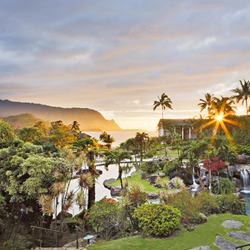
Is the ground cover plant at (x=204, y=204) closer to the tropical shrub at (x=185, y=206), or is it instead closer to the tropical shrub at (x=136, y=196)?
the tropical shrub at (x=185, y=206)

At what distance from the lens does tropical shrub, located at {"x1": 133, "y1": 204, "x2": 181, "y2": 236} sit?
895cm

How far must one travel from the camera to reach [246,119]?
41.8m

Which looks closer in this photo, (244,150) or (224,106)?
(244,150)

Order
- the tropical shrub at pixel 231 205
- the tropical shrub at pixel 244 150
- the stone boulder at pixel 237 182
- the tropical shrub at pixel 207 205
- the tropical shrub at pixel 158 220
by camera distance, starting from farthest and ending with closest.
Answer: the tropical shrub at pixel 244 150, the stone boulder at pixel 237 182, the tropical shrub at pixel 231 205, the tropical shrub at pixel 207 205, the tropical shrub at pixel 158 220

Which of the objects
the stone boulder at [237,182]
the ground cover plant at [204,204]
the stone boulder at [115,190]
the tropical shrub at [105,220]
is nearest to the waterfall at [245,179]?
the stone boulder at [237,182]

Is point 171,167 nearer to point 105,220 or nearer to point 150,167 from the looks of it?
point 150,167

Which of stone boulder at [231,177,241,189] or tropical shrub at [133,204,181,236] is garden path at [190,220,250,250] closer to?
tropical shrub at [133,204,181,236]

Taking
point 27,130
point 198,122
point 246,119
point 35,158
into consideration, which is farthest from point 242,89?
point 35,158

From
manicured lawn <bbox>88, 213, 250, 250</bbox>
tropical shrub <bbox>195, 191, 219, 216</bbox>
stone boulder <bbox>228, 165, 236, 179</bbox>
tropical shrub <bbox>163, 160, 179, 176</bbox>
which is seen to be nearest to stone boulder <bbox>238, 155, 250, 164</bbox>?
stone boulder <bbox>228, 165, 236, 179</bbox>

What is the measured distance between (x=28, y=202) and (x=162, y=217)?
7.80 metres

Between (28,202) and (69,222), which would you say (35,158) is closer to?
(28,202)

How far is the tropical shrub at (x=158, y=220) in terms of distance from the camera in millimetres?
8945

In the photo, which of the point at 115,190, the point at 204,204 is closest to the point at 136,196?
the point at 204,204

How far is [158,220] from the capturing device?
9.21 meters
